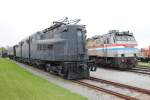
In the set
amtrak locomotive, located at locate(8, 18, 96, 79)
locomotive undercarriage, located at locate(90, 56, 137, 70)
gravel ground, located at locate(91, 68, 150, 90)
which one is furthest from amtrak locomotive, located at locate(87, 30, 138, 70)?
amtrak locomotive, located at locate(8, 18, 96, 79)

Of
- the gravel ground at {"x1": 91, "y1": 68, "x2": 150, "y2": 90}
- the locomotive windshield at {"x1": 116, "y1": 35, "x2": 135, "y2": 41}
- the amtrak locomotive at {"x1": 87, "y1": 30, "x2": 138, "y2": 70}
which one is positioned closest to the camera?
the gravel ground at {"x1": 91, "y1": 68, "x2": 150, "y2": 90}

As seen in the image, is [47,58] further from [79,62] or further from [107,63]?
[107,63]

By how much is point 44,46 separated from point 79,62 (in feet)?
14.9

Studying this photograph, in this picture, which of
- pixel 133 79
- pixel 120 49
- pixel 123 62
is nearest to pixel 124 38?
pixel 120 49

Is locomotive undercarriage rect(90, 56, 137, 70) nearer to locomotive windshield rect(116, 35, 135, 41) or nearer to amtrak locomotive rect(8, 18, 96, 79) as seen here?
locomotive windshield rect(116, 35, 135, 41)

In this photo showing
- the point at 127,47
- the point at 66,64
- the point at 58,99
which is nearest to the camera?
the point at 58,99

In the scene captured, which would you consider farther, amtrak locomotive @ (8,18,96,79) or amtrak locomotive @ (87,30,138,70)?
amtrak locomotive @ (87,30,138,70)

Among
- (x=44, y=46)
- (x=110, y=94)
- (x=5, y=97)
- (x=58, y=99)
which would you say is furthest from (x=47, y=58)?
(x=5, y=97)

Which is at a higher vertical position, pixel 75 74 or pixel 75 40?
pixel 75 40

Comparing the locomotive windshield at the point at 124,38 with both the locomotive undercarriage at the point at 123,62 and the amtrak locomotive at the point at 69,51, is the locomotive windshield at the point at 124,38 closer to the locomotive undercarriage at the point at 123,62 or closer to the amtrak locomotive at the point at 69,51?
the locomotive undercarriage at the point at 123,62

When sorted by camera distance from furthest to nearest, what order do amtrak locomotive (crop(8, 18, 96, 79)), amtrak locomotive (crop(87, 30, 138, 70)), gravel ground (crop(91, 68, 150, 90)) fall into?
amtrak locomotive (crop(87, 30, 138, 70)) < amtrak locomotive (crop(8, 18, 96, 79)) < gravel ground (crop(91, 68, 150, 90))

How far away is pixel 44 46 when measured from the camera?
67.1ft

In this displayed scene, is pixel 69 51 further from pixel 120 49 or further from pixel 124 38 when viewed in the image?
pixel 124 38

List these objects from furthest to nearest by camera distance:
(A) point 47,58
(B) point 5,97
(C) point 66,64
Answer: (A) point 47,58 < (C) point 66,64 < (B) point 5,97
